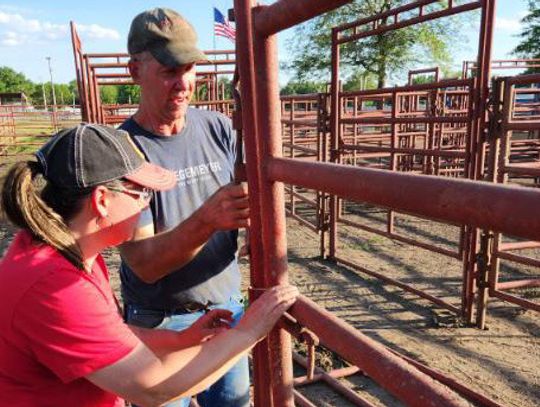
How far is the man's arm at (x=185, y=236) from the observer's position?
1366 mm

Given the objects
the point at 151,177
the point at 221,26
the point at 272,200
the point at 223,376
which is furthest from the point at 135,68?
the point at 221,26

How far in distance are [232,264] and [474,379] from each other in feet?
7.19

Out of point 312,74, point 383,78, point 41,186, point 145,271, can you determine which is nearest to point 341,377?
point 145,271

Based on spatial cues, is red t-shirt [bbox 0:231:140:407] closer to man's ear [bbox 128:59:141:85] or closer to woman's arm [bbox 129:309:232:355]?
woman's arm [bbox 129:309:232:355]

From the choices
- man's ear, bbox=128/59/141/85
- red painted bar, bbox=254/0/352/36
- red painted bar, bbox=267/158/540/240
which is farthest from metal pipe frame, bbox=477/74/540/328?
red painted bar, bbox=267/158/540/240

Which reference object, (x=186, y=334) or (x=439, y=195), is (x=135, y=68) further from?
(x=439, y=195)

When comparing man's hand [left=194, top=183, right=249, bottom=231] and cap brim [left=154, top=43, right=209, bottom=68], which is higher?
cap brim [left=154, top=43, right=209, bottom=68]

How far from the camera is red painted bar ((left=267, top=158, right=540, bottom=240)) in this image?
62cm

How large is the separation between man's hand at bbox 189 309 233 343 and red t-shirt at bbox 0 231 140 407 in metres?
0.45

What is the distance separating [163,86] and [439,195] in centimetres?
125

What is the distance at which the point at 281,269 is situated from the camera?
4.23 feet

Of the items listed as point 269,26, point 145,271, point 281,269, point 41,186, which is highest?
point 269,26

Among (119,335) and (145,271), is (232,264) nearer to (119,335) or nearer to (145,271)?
(145,271)

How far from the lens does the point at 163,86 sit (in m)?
1.73
